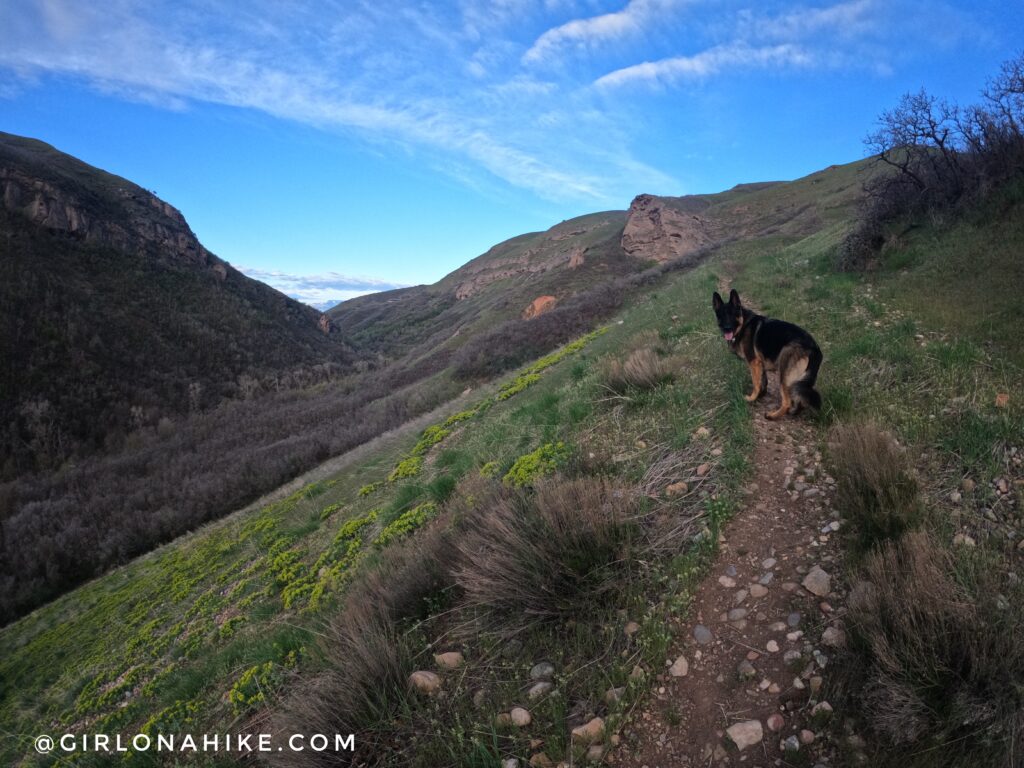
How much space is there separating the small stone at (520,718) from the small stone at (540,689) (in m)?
0.09

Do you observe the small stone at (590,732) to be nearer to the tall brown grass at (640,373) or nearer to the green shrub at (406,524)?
the green shrub at (406,524)

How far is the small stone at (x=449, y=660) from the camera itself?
3021 millimetres

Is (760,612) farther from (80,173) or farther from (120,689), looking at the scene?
(80,173)

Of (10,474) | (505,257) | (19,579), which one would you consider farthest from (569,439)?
(505,257)

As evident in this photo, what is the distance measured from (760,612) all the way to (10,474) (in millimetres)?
38247

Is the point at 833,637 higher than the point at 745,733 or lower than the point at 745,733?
higher

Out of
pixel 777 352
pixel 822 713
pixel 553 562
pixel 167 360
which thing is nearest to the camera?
pixel 822 713

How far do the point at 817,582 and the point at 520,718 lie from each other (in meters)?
1.96

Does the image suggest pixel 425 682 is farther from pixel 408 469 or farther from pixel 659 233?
pixel 659 233

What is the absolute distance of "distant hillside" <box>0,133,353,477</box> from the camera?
97.0ft

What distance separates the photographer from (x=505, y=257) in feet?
340

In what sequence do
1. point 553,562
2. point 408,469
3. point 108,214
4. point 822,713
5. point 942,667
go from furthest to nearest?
point 108,214 < point 408,469 < point 553,562 < point 822,713 < point 942,667

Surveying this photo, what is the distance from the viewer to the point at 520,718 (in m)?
2.48

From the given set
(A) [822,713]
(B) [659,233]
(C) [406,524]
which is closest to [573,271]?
(B) [659,233]
